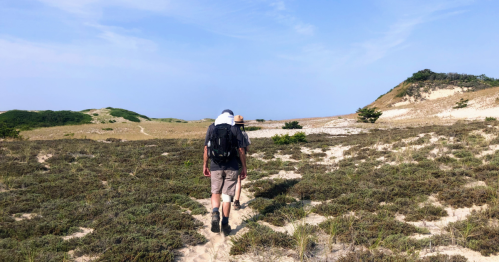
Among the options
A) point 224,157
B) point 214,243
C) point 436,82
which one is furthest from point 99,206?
point 436,82

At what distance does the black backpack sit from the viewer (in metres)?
5.29

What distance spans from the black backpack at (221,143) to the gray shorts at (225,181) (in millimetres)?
282

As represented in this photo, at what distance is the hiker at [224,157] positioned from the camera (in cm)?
530

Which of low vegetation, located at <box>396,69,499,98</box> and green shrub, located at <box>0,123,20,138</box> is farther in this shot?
low vegetation, located at <box>396,69,499,98</box>

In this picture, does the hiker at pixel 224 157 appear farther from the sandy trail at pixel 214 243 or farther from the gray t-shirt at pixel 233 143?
the sandy trail at pixel 214 243

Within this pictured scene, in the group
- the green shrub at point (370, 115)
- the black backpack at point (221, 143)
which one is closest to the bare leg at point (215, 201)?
the black backpack at point (221, 143)

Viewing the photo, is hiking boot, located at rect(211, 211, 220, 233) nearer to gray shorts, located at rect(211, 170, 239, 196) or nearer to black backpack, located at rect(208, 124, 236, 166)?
gray shorts, located at rect(211, 170, 239, 196)

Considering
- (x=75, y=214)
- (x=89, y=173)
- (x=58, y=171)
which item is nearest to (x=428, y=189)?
(x=75, y=214)

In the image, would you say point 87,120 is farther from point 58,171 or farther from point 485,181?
point 485,181

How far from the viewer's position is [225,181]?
555 centimetres

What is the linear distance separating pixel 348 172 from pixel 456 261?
6.03m

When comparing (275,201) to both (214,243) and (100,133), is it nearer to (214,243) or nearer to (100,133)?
(214,243)

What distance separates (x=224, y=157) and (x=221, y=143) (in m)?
0.28

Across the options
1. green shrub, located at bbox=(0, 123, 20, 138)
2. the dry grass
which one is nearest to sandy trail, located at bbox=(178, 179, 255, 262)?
the dry grass
